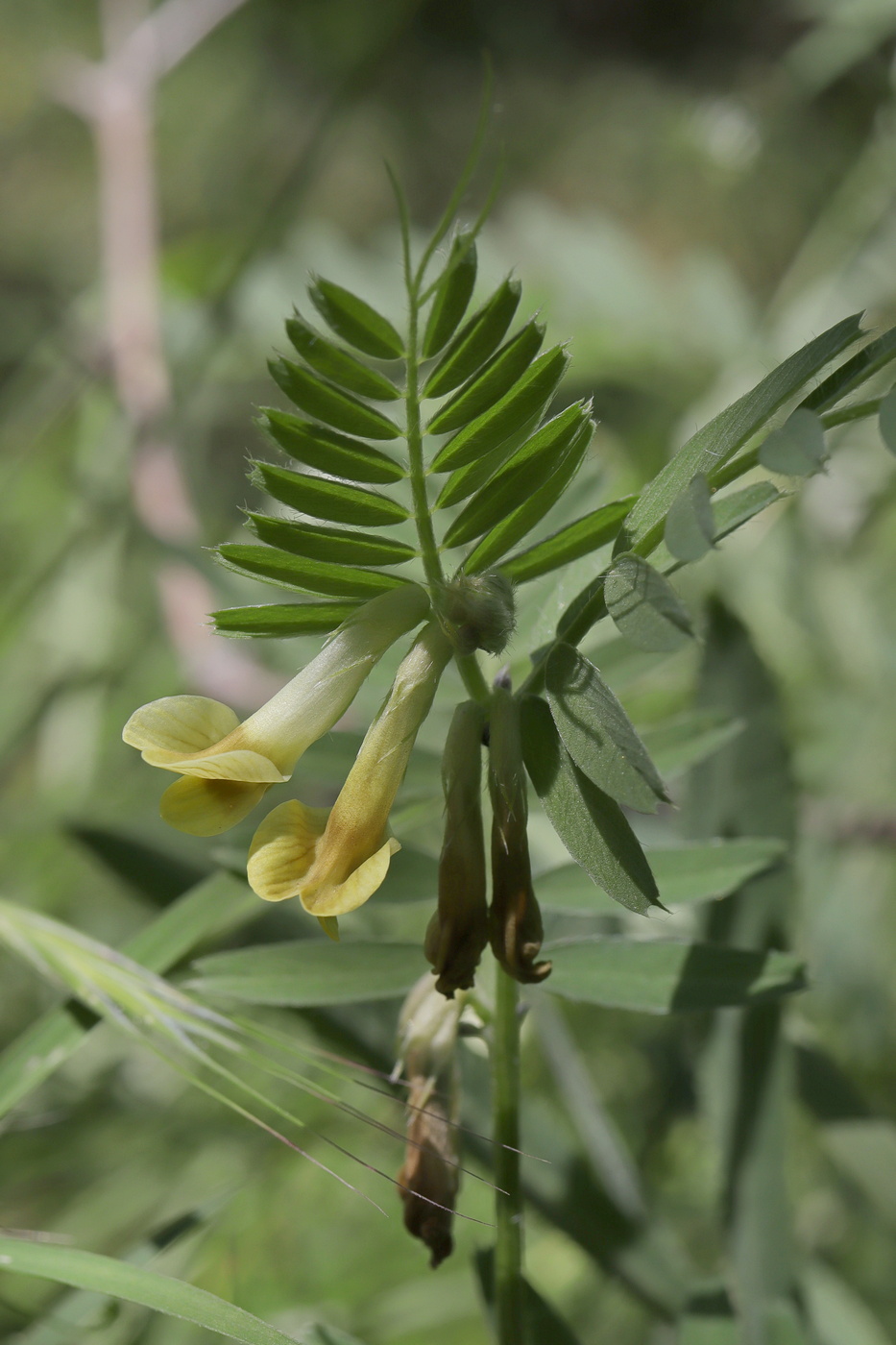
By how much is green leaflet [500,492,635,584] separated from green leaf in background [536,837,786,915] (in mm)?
126

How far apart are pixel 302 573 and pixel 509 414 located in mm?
73

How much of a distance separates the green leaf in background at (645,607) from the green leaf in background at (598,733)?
2 cm

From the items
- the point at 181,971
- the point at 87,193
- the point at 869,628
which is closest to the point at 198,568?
the point at 181,971

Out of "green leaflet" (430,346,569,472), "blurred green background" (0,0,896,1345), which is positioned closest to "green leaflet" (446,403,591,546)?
"green leaflet" (430,346,569,472)

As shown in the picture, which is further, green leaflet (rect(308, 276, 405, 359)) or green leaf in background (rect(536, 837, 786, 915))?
green leaf in background (rect(536, 837, 786, 915))

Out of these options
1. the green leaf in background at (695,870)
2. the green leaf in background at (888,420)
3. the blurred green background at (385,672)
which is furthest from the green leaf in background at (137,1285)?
the green leaf in background at (888,420)

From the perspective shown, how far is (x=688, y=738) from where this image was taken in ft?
1.44

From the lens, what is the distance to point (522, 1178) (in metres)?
0.46

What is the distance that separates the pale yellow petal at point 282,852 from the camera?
0.27m

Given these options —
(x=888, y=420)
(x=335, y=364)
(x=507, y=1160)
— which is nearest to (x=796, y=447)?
(x=888, y=420)

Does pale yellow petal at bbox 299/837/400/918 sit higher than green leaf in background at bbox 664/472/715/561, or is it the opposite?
green leaf in background at bbox 664/472/715/561

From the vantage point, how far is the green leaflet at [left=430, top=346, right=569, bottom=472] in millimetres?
279

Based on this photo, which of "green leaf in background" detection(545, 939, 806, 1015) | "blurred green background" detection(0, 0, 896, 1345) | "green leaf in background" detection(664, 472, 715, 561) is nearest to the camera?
"green leaf in background" detection(664, 472, 715, 561)

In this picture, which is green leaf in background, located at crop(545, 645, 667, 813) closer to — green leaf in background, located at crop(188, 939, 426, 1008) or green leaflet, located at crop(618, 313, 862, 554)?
green leaflet, located at crop(618, 313, 862, 554)
